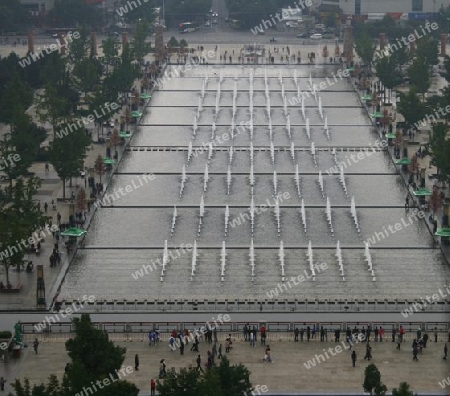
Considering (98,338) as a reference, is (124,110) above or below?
below

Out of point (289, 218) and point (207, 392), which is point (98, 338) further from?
point (289, 218)

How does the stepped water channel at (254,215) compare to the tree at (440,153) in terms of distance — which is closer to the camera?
the stepped water channel at (254,215)

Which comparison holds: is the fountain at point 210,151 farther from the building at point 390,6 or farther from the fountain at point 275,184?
the building at point 390,6

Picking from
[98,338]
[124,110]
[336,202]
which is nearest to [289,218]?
[336,202]

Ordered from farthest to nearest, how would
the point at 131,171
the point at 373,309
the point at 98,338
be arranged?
the point at 131,171 → the point at 373,309 → the point at 98,338

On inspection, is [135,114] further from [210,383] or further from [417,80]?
[210,383]

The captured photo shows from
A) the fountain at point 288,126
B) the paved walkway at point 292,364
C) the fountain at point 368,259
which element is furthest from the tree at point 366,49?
the paved walkway at point 292,364
